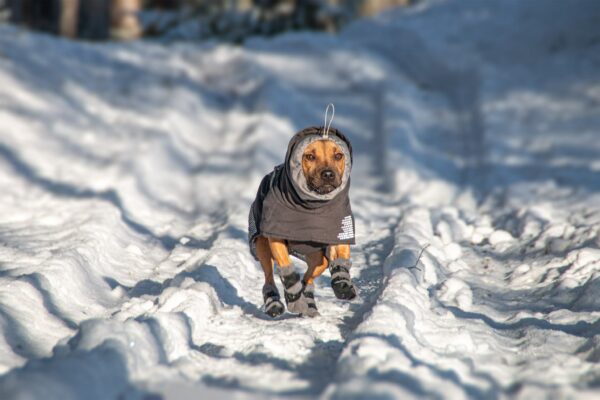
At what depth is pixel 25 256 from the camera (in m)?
6.50

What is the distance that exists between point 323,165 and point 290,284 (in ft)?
2.49

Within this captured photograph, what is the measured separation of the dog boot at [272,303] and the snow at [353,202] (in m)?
0.08

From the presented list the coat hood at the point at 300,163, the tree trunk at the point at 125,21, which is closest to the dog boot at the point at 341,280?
the coat hood at the point at 300,163

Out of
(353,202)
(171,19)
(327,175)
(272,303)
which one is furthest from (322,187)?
(171,19)

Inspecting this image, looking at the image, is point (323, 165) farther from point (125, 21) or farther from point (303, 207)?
point (125, 21)

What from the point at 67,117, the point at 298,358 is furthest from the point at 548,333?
the point at 67,117

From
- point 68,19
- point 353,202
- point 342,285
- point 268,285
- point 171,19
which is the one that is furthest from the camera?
point 171,19

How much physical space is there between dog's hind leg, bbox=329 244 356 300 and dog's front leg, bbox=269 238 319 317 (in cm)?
20

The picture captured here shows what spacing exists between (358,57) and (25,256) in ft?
37.4

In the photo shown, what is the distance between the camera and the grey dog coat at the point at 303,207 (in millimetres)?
4875

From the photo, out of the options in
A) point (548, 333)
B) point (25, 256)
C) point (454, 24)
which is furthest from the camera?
point (454, 24)

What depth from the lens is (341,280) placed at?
5020mm

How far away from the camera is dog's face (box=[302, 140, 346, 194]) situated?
4.78m

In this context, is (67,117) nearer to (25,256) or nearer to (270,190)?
(25,256)
